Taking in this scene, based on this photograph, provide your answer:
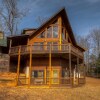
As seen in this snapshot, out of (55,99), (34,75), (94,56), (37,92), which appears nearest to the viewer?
(55,99)

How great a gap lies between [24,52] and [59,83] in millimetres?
5539

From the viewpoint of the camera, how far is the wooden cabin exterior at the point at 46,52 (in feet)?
97.3

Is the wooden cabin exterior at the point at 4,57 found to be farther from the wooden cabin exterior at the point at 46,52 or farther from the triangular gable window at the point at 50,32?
the triangular gable window at the point at 50,32

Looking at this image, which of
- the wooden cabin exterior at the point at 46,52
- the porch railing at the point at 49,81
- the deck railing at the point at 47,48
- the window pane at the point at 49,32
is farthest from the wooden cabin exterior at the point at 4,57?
the window pane at the point at 49,32

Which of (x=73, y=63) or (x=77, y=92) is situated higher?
(x=73, y=63)

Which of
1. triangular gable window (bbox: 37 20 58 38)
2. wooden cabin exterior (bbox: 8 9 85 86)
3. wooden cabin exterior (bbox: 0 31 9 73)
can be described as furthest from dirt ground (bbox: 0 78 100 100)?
wooden cabin exterior (bbox: 0 31 9 73)

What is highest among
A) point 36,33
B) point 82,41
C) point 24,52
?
point 82,41

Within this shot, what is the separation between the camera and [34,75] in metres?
31.9

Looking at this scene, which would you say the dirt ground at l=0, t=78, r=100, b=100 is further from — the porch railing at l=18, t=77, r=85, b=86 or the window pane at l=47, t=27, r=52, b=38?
the window pane at l=47, t=27, r=52, b=38

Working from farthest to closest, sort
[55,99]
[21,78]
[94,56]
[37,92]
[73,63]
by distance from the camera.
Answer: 1. [94,56]
2. [73,63]
3. [21,78]
4. [37,92]
5. [55,99]

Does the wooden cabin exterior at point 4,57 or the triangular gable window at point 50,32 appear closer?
the triangular gable window at point 50,32

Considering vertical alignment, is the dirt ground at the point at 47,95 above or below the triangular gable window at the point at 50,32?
below

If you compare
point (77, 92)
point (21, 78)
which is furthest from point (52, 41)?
point (77, 92)

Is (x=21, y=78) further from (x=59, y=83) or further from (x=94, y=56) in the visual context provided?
(x=94, y=56)
